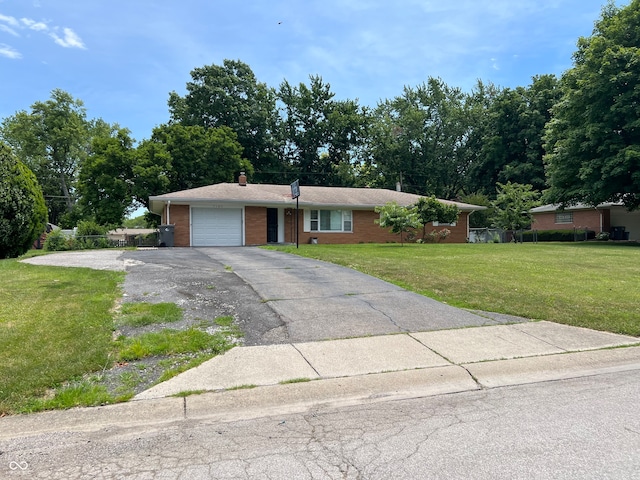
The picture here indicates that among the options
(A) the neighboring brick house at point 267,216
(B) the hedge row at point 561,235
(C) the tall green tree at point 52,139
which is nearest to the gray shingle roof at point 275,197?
(A) the neighboring brick house at point 267,216

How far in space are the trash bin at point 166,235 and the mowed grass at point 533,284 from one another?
32.3 feet

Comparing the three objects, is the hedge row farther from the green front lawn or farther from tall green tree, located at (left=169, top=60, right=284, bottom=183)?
the green front lawn

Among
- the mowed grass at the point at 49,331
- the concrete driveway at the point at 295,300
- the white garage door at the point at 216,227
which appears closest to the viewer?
the mowed grass at the point at 49,331

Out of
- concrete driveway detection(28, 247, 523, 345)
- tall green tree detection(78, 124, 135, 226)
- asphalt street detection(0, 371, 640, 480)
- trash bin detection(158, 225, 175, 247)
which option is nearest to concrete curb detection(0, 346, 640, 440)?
asphalt street detection(0, 371, 640, 480)

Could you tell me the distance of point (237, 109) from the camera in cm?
4100

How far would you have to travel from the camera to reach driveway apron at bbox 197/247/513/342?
6.37 metres

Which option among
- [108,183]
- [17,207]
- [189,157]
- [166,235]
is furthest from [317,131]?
[17,207]

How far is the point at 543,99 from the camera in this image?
41.0 meters

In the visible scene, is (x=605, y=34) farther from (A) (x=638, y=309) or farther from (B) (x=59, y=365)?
(B) (x=59, y=365)

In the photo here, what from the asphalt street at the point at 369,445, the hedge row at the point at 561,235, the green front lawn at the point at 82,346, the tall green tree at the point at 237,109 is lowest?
the asphalt street at the point at 369,445

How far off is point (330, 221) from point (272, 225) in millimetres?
3384

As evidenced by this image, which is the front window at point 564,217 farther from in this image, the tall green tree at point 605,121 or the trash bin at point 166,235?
the trash bin at point 166,235

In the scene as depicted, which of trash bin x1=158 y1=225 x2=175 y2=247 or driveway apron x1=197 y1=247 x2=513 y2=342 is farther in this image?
trash bin x1=158 y1=225 x2=175 y2=247

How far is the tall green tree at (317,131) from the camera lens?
45.1 meters
